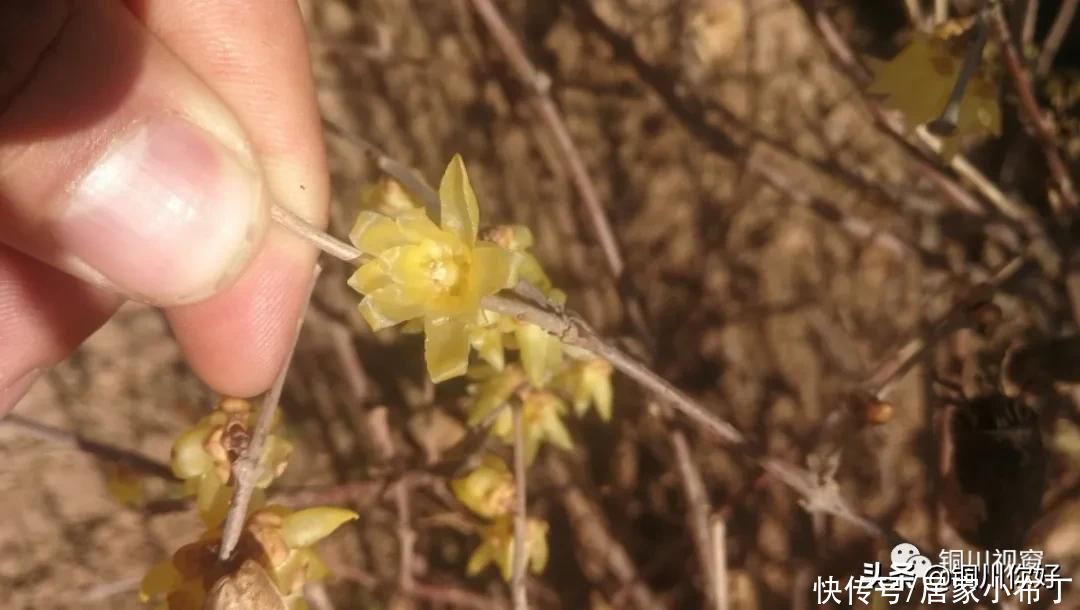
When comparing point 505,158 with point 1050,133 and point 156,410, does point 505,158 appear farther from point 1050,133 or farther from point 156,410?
point 1050,133

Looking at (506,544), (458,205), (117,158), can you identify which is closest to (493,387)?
(506,544)

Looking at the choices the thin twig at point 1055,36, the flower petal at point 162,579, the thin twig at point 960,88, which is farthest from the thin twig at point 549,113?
the thin twig at point 1055,36

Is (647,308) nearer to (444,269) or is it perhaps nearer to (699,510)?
(699,510)

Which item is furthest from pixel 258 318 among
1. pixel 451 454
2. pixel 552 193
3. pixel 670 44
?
pixel 670 44

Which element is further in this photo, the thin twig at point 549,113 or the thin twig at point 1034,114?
the thin twig at point 549,113

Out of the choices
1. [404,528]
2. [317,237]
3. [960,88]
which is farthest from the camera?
[404,528]

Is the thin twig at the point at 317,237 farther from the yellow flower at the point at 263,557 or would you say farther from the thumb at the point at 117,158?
the yellow flower at the point at 263,557
